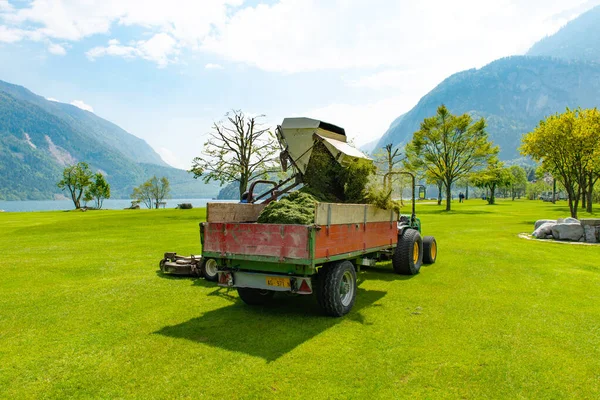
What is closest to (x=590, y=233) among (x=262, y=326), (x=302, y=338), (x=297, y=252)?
(x=297, y=252)

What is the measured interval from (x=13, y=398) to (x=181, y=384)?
1.78 meters

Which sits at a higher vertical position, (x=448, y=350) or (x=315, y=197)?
(x=315, y=197)

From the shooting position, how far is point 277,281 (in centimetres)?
675

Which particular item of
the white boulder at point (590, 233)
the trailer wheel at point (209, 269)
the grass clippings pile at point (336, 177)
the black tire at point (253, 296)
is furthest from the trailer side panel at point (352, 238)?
the white boulder at point (590, 233)

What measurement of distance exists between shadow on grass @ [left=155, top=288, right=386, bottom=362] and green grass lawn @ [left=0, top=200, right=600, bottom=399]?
3cm

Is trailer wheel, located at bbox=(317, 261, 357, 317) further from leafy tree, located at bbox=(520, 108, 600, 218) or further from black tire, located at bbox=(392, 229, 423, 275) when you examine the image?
leafy tree, located at bbox=(520, 108, 600, 218)

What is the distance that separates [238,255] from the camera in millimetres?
7020

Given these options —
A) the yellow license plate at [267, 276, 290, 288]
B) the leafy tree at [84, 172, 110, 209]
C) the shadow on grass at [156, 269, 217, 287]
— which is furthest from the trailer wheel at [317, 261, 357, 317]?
the leafy tree at [84, 172, 110, 209]

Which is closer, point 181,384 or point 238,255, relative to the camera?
point 181,384

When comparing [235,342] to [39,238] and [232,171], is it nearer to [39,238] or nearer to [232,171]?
[39,238]

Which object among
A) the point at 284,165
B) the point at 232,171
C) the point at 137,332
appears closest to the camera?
the point at 137,332

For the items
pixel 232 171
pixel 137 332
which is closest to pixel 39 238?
pixel 137 332

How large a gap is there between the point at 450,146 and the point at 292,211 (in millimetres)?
48396

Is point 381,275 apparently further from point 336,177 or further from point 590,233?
point 590,233
